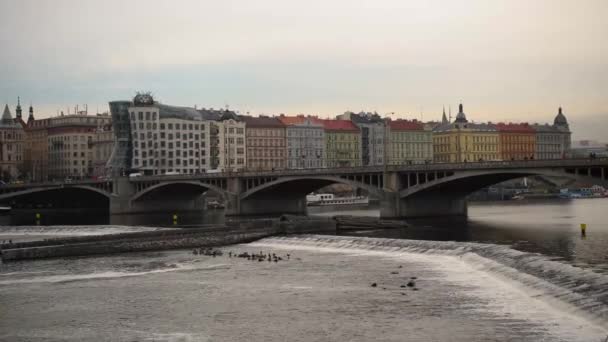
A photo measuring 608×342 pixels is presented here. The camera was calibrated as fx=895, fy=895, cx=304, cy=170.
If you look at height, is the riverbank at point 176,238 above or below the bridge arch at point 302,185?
below

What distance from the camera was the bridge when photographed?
98750mm

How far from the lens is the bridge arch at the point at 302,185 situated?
11656 cm

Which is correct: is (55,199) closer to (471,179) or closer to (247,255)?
(471,179)

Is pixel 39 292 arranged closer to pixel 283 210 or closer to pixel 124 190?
pixel 283 210

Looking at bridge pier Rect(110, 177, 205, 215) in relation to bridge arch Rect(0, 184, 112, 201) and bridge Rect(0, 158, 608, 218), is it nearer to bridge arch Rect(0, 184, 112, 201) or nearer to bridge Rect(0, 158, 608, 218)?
bridge Rect(0, 158, 608, 218)

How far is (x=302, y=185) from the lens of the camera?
135500 mm

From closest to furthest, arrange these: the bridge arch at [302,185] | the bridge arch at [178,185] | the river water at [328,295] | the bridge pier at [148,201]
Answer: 1. the river water at [328,295]
2. the bridge arch at [302,185]
3. the bridge arch at [178,185]
4. the bridge pier at [148,201]

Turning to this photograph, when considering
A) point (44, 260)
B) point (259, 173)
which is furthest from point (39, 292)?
point (259, 173)

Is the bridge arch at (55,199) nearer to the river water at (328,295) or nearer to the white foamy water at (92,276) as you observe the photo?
the river water at (328,295)

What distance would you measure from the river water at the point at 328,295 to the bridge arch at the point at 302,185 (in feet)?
129

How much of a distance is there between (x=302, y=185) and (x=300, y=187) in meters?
1.81

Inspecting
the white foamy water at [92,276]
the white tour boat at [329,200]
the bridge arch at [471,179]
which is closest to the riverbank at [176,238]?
the bridge arch at [471,179]

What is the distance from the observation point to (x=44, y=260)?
73.4 metres

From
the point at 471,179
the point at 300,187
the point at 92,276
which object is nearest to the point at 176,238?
the point at 92,276
